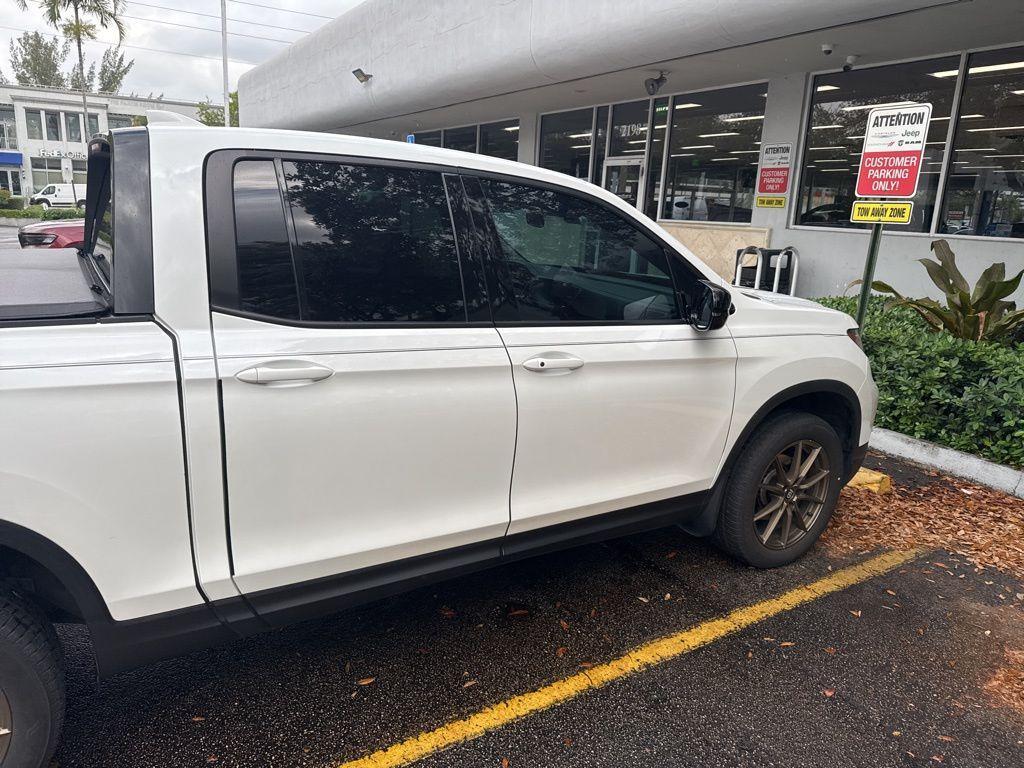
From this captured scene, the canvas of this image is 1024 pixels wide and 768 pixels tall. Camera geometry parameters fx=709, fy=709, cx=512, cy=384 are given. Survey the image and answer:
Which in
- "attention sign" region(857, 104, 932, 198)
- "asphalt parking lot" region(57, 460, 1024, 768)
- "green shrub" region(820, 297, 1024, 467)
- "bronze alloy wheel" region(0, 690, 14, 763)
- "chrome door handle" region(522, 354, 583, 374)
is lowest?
"asphalt parking lot" region(57, 460, 1024, 768)

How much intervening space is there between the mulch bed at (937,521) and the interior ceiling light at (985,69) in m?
5.16

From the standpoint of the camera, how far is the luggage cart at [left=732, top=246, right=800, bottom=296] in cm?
939

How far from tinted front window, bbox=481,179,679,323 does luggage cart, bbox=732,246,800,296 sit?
6.73 metres

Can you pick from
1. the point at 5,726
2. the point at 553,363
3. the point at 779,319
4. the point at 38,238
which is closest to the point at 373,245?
the point at 553,363

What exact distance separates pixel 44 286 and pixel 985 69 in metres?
9.04

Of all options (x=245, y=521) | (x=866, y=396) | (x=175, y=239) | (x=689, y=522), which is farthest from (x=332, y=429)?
(x=866, y=396)

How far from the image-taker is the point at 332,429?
2.23m

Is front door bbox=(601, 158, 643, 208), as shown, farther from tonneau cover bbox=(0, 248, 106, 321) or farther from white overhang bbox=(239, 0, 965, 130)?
tonneau cover bbox=(0, 248, 106, 321)

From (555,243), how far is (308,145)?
1027 mm

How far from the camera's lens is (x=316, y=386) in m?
2.20

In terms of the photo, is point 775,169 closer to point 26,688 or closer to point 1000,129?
point 1000,129

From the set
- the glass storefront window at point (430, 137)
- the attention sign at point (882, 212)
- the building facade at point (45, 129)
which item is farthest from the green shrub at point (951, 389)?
the building facade at point (45, 129)

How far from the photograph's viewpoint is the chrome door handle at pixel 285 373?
6.86ft

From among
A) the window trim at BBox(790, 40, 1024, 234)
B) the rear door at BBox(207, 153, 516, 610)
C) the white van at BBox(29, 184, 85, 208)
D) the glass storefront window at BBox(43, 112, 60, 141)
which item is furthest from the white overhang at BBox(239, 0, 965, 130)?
the glass storefront window at BBox(43, 112, 60, 141)
